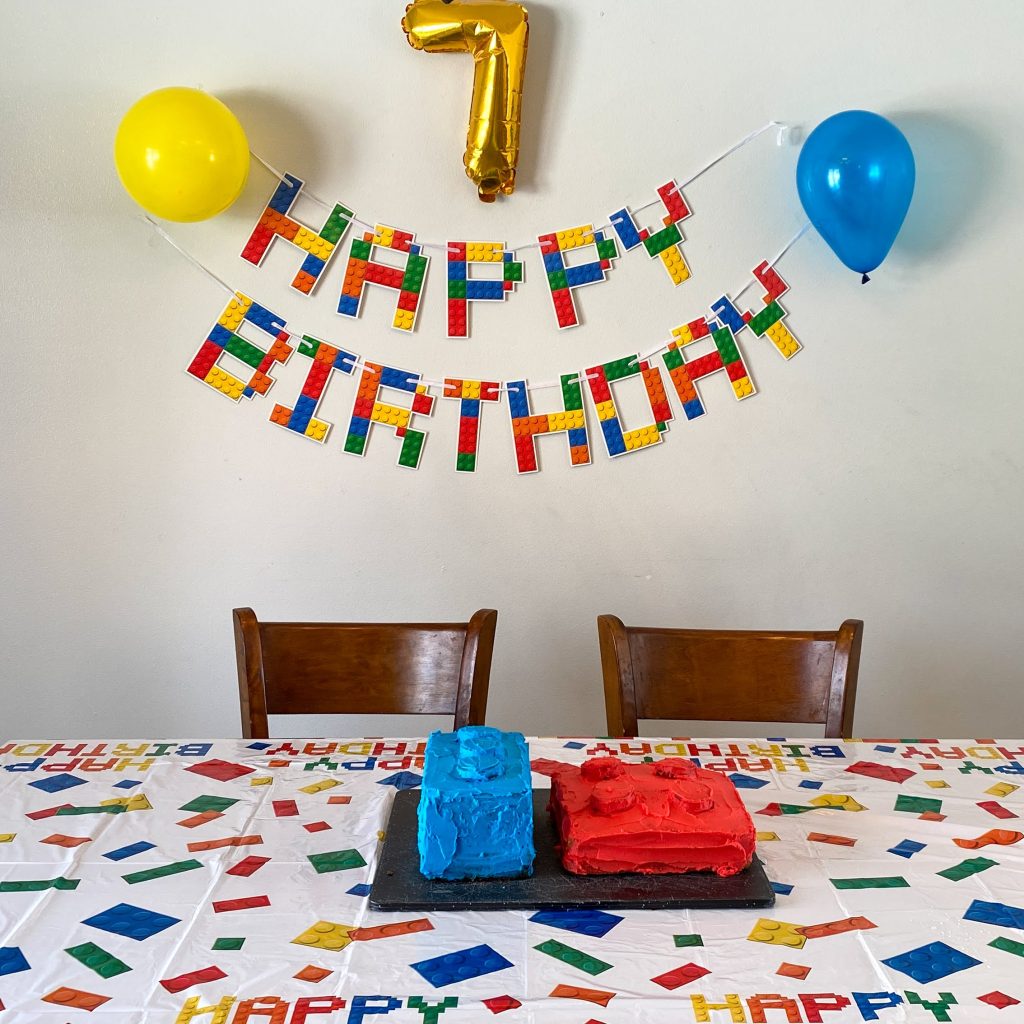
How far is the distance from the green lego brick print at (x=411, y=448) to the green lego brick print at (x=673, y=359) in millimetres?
566

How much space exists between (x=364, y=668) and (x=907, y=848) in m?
0.89

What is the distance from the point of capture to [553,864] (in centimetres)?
116

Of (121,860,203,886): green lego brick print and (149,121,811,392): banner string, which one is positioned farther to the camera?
(149,121,811,392): banner string

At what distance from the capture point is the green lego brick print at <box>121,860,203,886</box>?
3.76ft

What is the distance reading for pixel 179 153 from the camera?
2.06 m

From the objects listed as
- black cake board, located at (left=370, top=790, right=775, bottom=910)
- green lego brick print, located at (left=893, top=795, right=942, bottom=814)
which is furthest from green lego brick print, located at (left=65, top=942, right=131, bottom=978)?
green lego brick print, located at (left=893, top=795, right=942, bottom=814)

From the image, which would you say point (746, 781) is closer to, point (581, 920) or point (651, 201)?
point (581, 920)

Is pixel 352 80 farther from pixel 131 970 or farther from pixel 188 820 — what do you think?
pixel 131 970

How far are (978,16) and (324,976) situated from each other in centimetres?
236

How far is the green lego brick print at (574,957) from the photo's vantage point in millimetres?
973

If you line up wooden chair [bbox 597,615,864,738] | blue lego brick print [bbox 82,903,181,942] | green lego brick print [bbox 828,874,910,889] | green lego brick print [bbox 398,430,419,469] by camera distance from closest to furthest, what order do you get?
blue lego brick print [bbox 82,903,181,942]
green lego brick print [bbox 828,874,910,889]
wooden chair [bbox 597,615,864,738]
green lego brick print [bbox 398,430,419,469]

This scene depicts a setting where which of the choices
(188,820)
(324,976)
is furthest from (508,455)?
(324,976)

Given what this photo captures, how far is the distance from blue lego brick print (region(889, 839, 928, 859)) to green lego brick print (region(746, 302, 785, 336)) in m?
1.42

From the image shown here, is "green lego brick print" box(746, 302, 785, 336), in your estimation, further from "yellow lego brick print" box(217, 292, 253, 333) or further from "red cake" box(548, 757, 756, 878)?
"red cake" box(548, 757, 756, 878)
